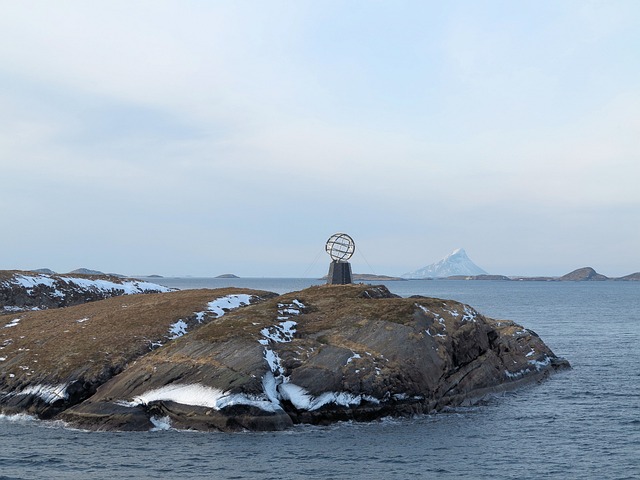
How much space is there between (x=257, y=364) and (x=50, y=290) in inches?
2173

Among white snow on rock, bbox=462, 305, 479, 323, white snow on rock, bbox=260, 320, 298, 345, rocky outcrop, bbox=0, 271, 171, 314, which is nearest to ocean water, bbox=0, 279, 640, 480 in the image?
white snow on rock, bbox=462, 305, 479, 323

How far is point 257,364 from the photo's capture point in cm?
4309

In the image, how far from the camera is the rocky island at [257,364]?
1609 inches

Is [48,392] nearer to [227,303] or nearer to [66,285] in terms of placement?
[227,303]

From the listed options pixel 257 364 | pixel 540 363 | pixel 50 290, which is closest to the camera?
pixel 257 364

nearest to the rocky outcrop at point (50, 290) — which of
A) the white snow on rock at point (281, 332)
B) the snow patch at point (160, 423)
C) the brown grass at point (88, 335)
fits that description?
the brown grass at point (88, 335)

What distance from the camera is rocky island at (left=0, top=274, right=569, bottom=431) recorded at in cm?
4088

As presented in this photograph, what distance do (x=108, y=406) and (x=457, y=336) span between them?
2734 cm

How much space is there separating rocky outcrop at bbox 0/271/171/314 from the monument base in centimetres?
3710

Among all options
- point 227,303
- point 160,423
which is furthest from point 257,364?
point 227,303

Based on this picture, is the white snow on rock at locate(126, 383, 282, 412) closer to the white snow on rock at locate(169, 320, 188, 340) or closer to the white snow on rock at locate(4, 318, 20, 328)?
the white snow on rock at locate(169, 320, 188, 340)

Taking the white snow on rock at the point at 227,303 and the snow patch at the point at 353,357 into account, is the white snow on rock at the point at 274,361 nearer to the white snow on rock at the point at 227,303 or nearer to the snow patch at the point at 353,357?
the snow patch at the point at 353,357

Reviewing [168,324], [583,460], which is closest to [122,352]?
[168,324]

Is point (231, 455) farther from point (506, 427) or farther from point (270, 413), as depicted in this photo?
point (506, 427)
